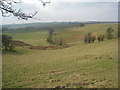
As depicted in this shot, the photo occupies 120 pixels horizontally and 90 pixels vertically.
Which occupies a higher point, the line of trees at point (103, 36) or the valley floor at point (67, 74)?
the line of trees at point (103, 36)

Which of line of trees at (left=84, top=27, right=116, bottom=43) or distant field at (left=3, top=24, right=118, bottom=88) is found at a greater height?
line of trees at (left=84, top=27, right=116, bottom=43)

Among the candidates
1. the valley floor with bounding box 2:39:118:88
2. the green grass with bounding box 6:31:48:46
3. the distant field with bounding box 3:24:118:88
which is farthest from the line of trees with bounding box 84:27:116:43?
the valley floor with bounding box 2:39:118:88

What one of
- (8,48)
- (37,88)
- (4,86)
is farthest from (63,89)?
(8,48)

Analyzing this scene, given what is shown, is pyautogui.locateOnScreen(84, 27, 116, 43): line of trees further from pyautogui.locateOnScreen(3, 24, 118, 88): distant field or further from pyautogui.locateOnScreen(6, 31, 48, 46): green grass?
pyautogui.locateOnScreen(3, 24, 118, 88): distant field

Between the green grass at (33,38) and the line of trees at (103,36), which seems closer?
the line of trees at (103,36)

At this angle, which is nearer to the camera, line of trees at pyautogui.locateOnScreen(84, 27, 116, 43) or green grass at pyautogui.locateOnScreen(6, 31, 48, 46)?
line of trees at pyautogui.locateOnScreen(84, 27, 116, 43)

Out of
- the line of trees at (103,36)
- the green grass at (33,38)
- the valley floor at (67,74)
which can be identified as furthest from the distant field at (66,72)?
the green grass at (33,38)

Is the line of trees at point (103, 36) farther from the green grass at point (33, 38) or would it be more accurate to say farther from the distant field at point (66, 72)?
the distant field at point (66, 72)

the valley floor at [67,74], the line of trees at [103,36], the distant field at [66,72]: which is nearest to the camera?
the valley floor at [67,74]

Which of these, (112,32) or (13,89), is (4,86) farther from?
(112,32)

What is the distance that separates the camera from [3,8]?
5.75 meters

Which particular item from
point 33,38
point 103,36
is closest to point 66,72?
point 103,36

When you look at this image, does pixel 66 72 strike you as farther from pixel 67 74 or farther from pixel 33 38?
pixel 33 38

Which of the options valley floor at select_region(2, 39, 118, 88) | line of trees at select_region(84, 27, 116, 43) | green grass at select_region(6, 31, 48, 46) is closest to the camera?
valley floor at select_region(2, 39, 118, 88)
